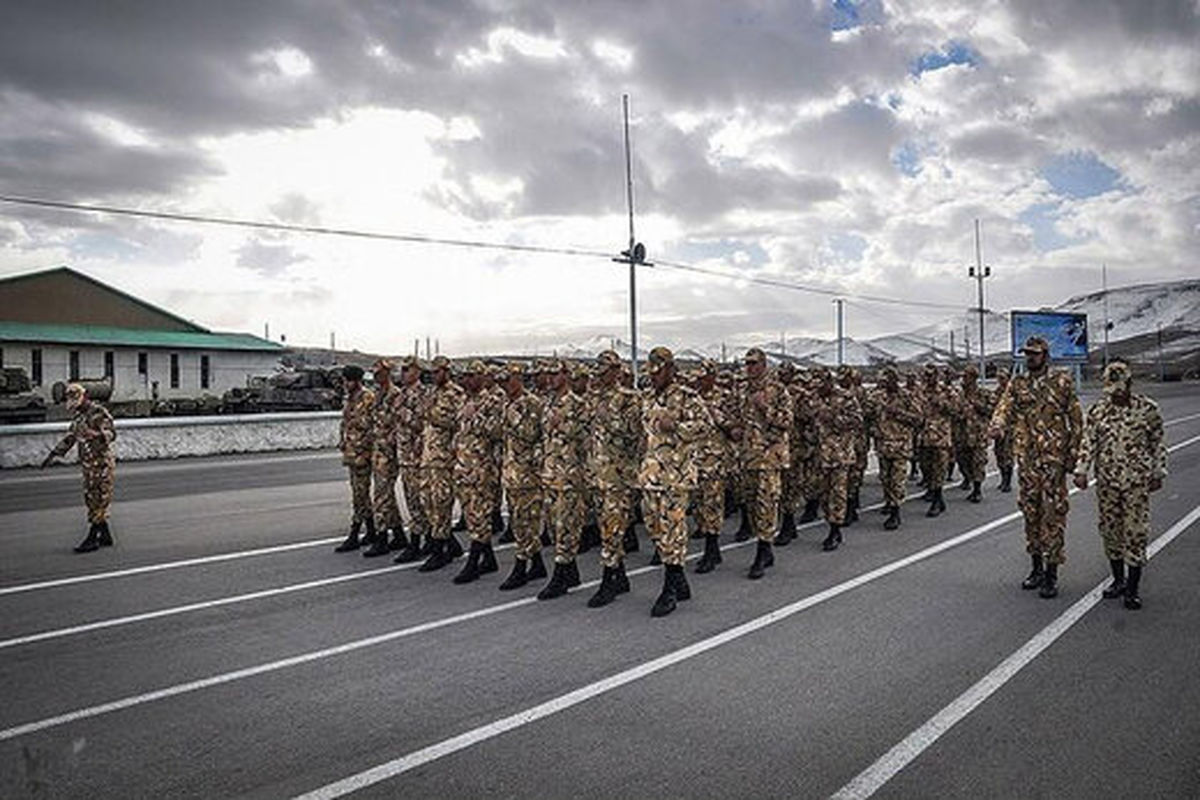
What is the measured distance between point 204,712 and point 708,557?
15.4 feet

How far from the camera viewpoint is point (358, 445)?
9.02 metres

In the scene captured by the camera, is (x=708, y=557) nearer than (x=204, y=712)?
No

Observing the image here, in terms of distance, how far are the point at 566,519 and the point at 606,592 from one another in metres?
0.68

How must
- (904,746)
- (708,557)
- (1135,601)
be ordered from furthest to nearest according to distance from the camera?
(708,557)
(1135,601)
(904,746)

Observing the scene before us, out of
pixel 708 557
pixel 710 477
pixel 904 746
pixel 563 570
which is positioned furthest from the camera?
pixel 710 477

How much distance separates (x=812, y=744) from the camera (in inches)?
162

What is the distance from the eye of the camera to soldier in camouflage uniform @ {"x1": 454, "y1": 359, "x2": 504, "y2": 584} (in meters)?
7.69

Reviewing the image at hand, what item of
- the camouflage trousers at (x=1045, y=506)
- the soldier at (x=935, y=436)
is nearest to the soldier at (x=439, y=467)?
the camouflage trousers at (x=1045, y=506)

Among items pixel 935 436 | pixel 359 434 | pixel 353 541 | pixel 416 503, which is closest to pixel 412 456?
pixel 416 503

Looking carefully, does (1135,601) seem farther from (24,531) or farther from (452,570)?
(24,531)

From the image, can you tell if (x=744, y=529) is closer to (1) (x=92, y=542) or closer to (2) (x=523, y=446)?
(2) (x=523, y=446)

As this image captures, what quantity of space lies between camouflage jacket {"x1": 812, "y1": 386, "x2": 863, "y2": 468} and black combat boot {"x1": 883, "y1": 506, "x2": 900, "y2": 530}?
0.93 metres

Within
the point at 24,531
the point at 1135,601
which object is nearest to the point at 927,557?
the point at 1135,601

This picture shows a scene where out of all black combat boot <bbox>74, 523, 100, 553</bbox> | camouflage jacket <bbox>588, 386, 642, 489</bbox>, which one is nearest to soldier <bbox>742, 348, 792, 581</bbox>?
camouflage jacket <bbox>588, 386, 642, 489</bbox>
